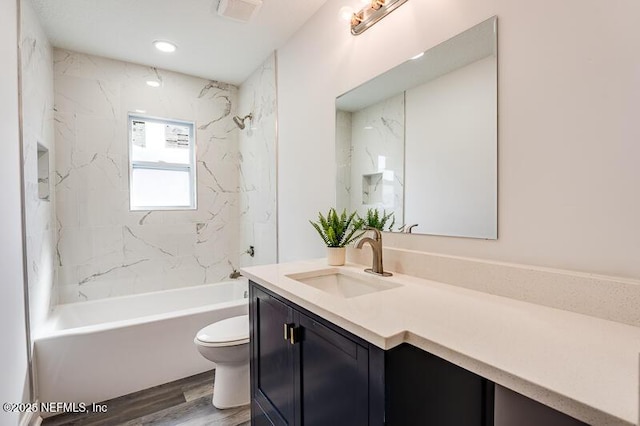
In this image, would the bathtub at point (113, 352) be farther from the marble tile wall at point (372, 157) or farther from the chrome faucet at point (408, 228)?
the chrome faucet at point (408, 228)

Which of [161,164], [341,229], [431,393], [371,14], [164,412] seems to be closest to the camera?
[431,393]

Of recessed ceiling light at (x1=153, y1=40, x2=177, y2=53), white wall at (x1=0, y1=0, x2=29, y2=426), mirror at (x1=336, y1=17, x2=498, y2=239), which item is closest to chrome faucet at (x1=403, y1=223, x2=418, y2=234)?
mirror at (x1=336, y1=17, x2=498, y2=239)

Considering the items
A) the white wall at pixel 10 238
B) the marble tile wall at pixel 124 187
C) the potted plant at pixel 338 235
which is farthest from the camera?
the marble tile wall at pixel 124 187

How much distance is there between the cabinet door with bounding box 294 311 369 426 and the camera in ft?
2.86

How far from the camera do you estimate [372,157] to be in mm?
1706

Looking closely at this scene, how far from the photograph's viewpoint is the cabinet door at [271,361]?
1.24 meters

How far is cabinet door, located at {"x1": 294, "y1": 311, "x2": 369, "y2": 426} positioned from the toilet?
0.86 meters

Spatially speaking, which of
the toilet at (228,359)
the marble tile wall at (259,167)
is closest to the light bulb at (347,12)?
the marble tile wall at (259,167)

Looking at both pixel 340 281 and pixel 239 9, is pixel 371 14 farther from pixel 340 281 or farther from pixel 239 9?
pixel 340 281

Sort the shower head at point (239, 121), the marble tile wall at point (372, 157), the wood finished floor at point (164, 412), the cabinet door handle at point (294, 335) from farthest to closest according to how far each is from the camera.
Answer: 1. the shower head at point (239, 121)
2. the wood finished floor at point (164, 412)
3. the marble tile wall at point (372, 157)
4. the cabinet door handle at point (294, 335)

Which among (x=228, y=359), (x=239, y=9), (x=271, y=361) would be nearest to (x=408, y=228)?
(x=271, y=361)

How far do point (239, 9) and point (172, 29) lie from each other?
65 centimetres

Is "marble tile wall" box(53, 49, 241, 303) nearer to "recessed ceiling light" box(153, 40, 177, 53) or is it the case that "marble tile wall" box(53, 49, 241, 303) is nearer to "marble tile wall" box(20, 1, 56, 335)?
"marble tile wall" box(20, 1, 56, 335)

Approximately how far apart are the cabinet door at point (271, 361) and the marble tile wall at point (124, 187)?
193cm
